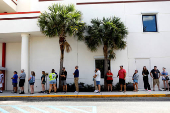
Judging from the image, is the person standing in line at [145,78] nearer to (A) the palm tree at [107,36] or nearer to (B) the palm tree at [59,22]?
(A) the palm tree at [107,36]

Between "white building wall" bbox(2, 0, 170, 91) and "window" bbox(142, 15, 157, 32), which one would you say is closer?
"white building wall" bbox(2, 0, 170, 91)

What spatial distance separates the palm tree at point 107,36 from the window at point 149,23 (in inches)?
106

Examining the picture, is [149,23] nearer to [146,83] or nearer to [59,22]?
[146,83]

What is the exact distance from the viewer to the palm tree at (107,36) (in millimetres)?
12173

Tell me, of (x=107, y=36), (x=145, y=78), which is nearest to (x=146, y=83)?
(x=145, y=78)

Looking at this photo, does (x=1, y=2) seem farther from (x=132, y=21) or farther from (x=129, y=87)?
(x=129, y=87)

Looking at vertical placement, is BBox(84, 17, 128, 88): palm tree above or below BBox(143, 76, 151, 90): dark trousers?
above

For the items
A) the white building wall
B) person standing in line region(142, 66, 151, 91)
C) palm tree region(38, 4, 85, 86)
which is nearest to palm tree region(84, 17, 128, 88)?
the white building wall

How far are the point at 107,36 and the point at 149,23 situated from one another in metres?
4.62

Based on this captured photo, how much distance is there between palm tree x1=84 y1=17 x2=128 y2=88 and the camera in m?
12.2

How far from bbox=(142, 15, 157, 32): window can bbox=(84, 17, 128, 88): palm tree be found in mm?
2704

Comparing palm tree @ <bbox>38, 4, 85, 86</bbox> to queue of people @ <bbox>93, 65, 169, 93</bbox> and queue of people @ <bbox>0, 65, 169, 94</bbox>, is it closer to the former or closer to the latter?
queue of people @ <bbox>0, 65, 169, 94</bbox>

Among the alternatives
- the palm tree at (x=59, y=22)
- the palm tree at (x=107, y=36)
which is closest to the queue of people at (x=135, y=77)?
the palm tree at (x=107, y=36)

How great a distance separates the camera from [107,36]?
1224cm
